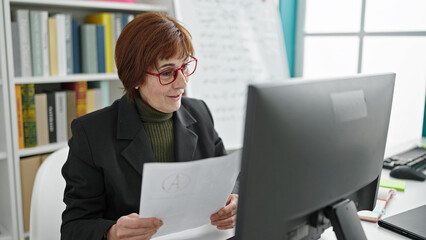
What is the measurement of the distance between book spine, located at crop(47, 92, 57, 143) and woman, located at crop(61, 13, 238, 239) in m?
0.98

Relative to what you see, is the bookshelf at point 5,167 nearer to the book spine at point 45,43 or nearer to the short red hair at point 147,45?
the book spine at point 45,43

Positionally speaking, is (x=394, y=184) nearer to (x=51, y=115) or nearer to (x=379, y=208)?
(x=379, y=208)

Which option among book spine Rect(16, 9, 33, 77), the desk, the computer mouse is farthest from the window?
book spine Rect(16, 9, 33, 77)

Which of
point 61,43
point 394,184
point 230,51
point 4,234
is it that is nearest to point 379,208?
point 394,184

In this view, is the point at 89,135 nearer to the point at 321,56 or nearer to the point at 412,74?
the point at 412,74

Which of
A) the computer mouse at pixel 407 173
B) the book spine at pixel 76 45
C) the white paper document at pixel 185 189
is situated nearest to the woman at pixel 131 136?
the white paper document at pixel 185 189

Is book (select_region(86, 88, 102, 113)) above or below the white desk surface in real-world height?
above

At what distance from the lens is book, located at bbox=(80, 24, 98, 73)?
217 cm

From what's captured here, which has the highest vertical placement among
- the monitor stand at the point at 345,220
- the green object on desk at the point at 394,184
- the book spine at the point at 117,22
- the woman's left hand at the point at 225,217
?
the book spine at the point at 117,22

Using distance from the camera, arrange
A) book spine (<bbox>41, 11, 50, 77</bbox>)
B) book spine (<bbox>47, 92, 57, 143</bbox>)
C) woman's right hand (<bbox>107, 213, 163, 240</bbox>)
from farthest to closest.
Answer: book spine (<bbox>47, 92, 57, 143</bbox>) → book spine (<bbox>41, 11, 50, 77</bbox>) → woman's right hand (<bbox>107, 213, 163, 240</bbox>)

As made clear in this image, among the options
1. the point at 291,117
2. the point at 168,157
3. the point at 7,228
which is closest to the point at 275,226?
the point at 291,117

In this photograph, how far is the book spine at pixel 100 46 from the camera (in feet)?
7.26

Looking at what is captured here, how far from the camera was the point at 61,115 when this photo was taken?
2.16m

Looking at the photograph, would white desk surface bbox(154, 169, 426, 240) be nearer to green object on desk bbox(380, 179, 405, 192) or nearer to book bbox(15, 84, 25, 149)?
green object on desk bbox(380, 179, 405, 192)
